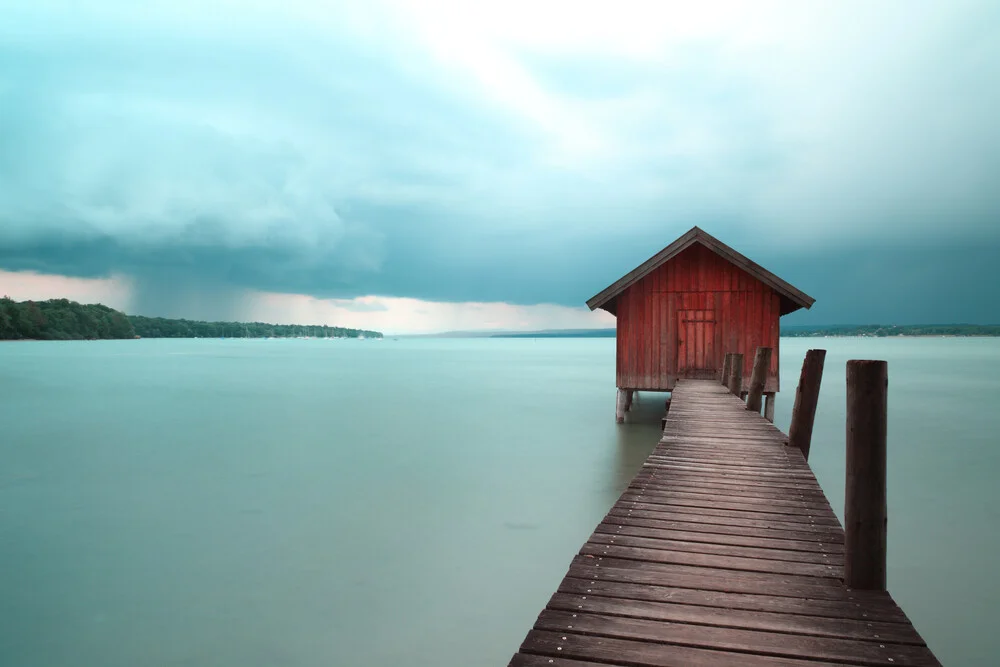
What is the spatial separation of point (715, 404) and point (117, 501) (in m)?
12.2

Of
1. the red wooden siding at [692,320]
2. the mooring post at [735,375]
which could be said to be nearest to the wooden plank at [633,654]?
the mooring post at [735,375]

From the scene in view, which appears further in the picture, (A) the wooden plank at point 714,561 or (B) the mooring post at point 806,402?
(B) the mooring post at point 806,402

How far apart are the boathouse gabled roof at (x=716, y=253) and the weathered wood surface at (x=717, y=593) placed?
10956 millimetres

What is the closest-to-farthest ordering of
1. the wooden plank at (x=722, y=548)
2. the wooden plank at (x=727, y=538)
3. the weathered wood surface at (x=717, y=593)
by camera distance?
the weathered wood surface at (x=717, y=593), the wooden plank at (x=722, y=548), the wooden plank at (x=727, y=538)

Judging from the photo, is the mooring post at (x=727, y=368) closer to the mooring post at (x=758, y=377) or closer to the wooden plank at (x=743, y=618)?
the mooring post at (x=758, y=377)

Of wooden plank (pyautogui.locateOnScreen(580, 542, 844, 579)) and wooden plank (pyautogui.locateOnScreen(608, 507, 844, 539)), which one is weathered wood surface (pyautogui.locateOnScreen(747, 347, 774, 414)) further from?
wooden plank (pyautogui.locateOnScreen(580, 542, 844, 579))

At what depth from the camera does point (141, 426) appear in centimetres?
2158

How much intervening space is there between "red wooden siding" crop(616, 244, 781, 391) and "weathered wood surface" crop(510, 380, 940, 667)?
1139cm

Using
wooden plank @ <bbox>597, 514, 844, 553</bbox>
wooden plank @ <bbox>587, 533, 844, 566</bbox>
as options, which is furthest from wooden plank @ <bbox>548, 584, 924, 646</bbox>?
wooden plank @ <bbox>597, 514, 844, 553</bbox>

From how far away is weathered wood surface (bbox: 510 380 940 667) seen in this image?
301cm

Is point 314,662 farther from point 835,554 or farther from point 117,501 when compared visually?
point 117,501

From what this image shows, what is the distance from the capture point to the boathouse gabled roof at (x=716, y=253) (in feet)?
53.6

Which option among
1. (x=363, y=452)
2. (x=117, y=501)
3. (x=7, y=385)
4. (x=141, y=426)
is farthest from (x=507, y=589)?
(x=7, y=385)

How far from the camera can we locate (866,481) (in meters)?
3.77
